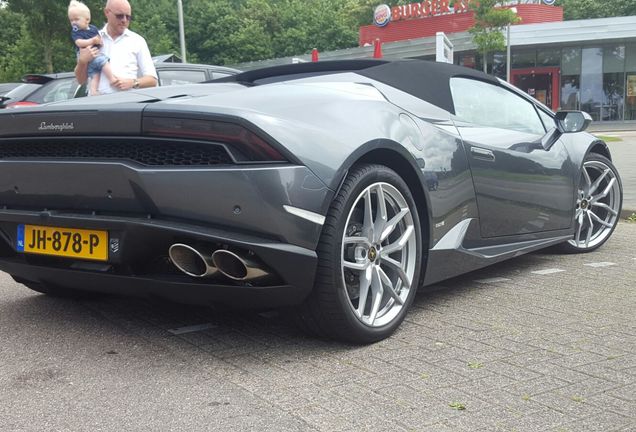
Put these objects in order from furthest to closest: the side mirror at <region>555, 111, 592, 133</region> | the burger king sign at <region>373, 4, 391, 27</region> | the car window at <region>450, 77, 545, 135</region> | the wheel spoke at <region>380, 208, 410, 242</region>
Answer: the burger king sign at <region>373, 4, 391, 27</region> < the side mirror at <region>555, 111, 592, 133</region> < the car window at <region>450, 77, 545, 135</region> < the wheel spoke at <region>380, 208, 410, 242</region>

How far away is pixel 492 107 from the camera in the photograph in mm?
4391

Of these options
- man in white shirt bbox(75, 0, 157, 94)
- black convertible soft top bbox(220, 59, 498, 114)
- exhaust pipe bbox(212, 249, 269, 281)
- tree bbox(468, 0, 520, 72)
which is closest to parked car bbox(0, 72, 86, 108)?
man in white shirt bbox(75, 0, 157, 94)

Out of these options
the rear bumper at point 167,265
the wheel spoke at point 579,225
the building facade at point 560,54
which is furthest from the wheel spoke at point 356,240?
the building facade at point 560,54

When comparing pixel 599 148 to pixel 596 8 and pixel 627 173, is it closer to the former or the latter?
pixel 627 173

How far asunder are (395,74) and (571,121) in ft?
6.28

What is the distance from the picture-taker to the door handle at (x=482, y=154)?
377 cm

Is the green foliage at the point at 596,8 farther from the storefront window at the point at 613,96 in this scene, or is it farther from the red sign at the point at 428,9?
the storefront window at the point at 613,96

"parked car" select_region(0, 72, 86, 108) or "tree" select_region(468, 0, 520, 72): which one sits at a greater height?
"tree" select_region(468, 0, 520, 72)

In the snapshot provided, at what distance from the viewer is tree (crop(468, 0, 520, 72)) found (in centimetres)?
2944

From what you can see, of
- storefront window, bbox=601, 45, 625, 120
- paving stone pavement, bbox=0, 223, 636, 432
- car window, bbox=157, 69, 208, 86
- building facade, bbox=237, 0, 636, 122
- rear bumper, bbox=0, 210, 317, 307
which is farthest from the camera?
storefront window, bbox=601, 45, 625, 120

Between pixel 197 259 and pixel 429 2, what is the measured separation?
35.4 meters

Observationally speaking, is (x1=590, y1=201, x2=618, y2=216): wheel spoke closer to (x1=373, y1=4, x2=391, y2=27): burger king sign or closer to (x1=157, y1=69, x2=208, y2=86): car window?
(x1=157, y1=69, x2=208, y2=86): car window

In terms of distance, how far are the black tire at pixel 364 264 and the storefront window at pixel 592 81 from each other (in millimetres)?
31797

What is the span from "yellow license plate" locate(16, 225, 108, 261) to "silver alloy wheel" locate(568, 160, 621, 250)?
3.51 meters
